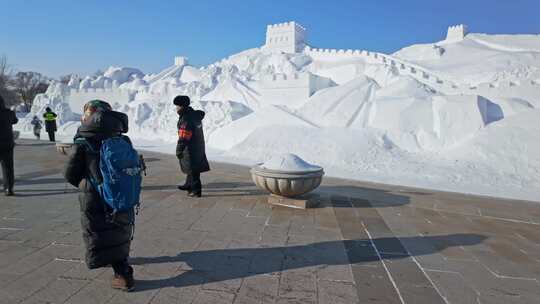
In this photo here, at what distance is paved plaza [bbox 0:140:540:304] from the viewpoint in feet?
8.46

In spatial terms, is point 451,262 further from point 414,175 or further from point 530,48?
point 530,48

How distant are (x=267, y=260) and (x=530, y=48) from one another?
45.3m

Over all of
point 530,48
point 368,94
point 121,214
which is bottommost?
point 121,214

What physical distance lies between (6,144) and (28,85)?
181ft

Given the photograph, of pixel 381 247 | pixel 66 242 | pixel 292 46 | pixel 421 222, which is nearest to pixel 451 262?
pixel 381 247

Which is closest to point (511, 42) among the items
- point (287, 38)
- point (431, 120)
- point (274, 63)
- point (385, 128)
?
point (287, 38)

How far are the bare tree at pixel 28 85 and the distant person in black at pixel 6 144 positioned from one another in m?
49.1

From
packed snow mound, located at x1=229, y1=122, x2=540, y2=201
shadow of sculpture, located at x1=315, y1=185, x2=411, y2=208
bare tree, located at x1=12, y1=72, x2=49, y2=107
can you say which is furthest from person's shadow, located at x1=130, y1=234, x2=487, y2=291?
bare tree, located at x1=12, y1=72, x2=49, y2=107

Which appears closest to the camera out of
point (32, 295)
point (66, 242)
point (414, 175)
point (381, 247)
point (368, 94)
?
point (32, 295)

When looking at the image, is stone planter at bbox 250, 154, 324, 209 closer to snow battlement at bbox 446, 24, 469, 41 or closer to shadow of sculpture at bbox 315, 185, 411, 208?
shadow of sculpture at bbox 315, 185, 411, 208

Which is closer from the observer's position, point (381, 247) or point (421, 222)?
point (381, 247)

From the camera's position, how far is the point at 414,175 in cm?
989

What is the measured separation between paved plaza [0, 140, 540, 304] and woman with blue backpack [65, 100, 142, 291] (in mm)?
408

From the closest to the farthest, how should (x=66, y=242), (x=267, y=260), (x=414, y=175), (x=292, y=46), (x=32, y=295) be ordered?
(x=32, y=295), (x=267, y=260), (x=66, y=242), (x=414, y=175), (x=292, y=46)
